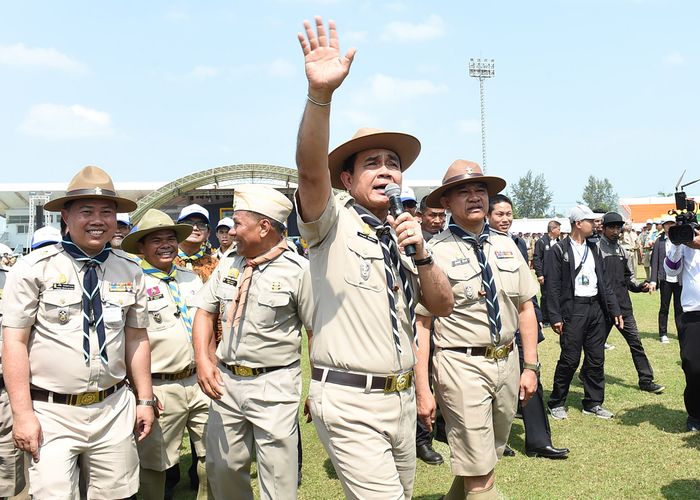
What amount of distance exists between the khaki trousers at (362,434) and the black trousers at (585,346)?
15.2ft

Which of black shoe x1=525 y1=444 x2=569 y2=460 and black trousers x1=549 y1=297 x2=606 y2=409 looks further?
black trousers x1=549 y1=297 x2=606 y2=409

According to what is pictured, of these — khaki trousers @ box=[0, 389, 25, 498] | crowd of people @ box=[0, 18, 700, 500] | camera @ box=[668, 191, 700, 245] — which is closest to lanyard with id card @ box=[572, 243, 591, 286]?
camera @ box=[668, 191, 700, 245]

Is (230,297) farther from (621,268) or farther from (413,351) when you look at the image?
(621,268)

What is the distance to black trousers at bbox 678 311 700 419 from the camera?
5684 mm

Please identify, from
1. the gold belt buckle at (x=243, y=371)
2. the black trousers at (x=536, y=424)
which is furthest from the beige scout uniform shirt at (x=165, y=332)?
the black trousers at (x=536, y=424)

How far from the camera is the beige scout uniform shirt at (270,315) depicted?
3949 mm

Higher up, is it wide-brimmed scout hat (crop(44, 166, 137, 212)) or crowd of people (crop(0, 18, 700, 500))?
wide-brimmed scout hat (crop(44, 166, 137, 212))

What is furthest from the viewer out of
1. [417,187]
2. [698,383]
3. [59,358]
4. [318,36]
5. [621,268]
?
[417,187]

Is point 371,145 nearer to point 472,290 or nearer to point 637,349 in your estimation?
point 472,290

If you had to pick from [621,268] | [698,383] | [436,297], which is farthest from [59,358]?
[621,268]

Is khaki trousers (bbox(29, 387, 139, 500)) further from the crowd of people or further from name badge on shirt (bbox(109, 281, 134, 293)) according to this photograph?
name badge on shirt (bbox(109, 281, 134, 293))

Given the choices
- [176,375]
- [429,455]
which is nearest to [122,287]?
[176,375]

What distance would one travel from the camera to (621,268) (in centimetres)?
818

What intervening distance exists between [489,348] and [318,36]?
242 cm
